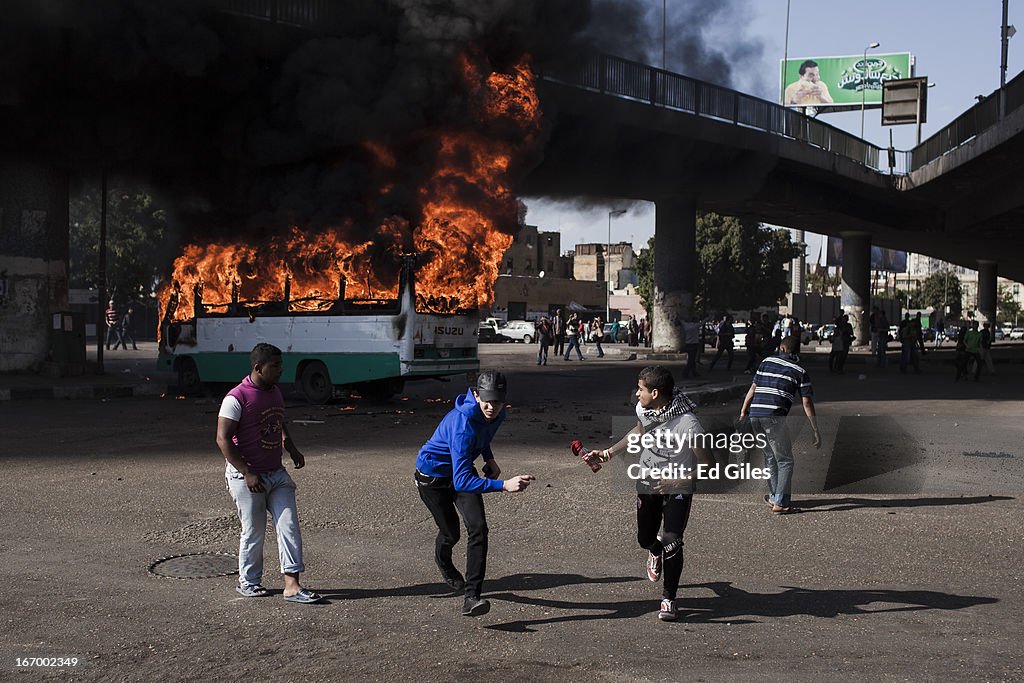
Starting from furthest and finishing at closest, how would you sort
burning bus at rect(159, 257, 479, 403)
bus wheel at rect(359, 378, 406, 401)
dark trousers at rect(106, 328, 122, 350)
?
dark trousers at rect(106, 328, 122, 350) < bus wheel at rect(359, 378, 406, 401) < burning bus at rect(159, 257, 479, 403)

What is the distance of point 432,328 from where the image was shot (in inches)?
648

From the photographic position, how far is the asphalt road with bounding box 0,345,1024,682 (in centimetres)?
461

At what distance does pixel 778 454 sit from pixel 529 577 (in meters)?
2.92

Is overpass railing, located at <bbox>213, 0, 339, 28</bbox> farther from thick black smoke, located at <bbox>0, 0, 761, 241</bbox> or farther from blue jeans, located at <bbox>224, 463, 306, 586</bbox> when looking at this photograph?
blue jeans, located at <bbox>224, 463, 306, 586</bbox>

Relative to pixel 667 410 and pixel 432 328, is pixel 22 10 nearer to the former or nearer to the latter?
pixel 432 328

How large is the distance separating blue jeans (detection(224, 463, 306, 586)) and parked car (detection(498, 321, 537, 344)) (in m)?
49.1

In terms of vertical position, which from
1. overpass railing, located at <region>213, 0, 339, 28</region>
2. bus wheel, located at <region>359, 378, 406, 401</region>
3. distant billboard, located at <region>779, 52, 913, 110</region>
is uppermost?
distant billboard, located at <region>779, 52, 913, 110</region>

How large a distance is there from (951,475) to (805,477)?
1659 mm

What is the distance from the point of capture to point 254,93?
74.4 feet

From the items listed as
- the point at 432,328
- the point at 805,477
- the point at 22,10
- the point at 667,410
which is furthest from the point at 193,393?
the point at 667,410

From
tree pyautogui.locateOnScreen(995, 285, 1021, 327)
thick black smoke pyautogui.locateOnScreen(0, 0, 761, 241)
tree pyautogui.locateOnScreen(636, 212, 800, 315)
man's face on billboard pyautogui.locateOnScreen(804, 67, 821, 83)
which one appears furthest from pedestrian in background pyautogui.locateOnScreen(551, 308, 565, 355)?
tree pyautogui.locateOnScreen(995, 285, 1021, 327)

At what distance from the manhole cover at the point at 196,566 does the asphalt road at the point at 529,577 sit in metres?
0.12

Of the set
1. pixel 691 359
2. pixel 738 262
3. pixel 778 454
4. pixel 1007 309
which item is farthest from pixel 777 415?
pixel 1007 309

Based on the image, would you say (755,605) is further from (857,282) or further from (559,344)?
(857,282)
